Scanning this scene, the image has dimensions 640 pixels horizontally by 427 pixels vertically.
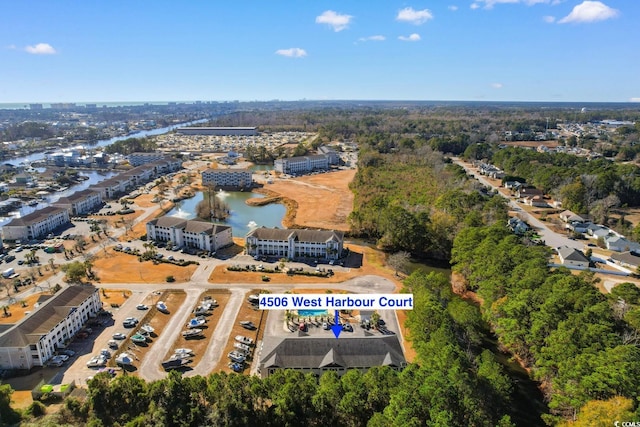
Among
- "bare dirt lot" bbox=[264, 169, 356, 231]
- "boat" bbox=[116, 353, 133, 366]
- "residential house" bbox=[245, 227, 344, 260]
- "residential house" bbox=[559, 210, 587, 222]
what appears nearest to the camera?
"boat" bbox=[116, 353, 133, 366]

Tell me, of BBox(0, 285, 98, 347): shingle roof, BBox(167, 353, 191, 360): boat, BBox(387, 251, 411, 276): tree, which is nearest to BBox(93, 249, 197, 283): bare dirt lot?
BBox(0, 285, 98, 347): shingle roof

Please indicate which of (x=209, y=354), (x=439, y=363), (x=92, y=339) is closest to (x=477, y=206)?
(x=439, y=363)

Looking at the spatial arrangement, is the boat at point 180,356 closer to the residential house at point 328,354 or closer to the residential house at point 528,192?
the residential house at point 328,354

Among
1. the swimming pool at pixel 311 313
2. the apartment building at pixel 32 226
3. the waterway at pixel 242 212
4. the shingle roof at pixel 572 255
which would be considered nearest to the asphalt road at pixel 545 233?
the shingle roof at pixel 572 255

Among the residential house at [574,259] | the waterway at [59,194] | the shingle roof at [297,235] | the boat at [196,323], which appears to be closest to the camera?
the boat at [196,323]

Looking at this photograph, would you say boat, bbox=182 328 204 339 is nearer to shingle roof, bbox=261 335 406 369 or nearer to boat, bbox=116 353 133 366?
boat, bbox=116 353 133 366

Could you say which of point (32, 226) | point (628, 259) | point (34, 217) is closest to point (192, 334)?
point (32, 226)

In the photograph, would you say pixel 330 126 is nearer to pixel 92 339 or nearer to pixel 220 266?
pixel 220 266
